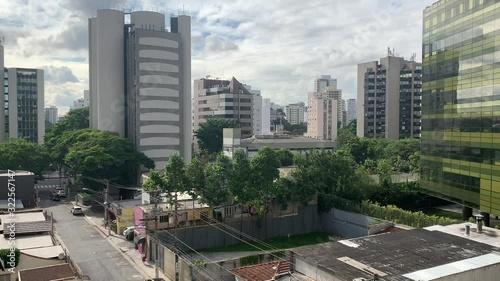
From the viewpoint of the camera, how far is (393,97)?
319ft

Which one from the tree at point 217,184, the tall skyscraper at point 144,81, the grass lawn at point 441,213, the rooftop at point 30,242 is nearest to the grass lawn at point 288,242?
the tree at point 217,184

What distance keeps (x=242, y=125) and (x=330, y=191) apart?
6522 centimetres

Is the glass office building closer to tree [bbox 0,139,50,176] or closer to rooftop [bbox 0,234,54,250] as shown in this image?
rooftop [bbox 0,234,54,250]

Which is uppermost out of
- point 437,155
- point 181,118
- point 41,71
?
point 41,71

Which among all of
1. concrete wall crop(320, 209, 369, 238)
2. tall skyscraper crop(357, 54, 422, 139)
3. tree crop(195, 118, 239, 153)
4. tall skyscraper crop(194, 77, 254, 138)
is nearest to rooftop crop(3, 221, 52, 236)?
concrete wall crop(320, 209, 369, 238)

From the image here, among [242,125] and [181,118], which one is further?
[242,125]

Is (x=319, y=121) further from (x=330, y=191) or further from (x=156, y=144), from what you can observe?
(x=330, y=191)

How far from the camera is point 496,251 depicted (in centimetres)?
2012

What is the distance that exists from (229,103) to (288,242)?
68.5 m

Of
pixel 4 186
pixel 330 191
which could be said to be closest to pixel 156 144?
pixel 4 186

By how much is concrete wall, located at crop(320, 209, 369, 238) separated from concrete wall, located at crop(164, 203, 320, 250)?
3.08ft

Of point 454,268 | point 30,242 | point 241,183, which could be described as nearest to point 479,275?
point 454,268

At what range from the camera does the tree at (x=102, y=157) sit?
48625mm

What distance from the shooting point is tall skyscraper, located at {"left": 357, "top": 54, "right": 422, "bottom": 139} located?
9694 cm
